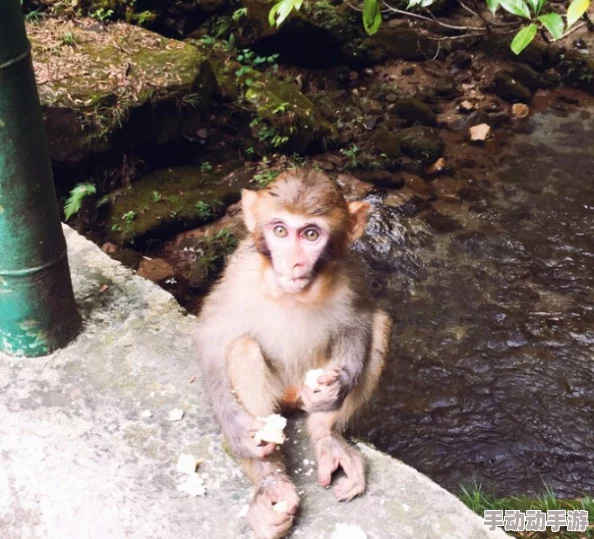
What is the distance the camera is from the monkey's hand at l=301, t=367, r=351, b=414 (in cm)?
293

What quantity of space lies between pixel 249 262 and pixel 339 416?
797mm

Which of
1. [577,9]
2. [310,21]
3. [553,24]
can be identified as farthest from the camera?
[310,21]

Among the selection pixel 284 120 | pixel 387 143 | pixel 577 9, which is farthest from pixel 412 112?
pixel 577 9

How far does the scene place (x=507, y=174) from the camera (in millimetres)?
Answer: 8500

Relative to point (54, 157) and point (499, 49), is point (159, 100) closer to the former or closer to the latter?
point (54, 157)

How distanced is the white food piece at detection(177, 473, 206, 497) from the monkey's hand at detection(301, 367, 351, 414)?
54 centimetres

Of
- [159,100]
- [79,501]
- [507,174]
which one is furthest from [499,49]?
[79,501]

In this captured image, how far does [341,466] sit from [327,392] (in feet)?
1.09

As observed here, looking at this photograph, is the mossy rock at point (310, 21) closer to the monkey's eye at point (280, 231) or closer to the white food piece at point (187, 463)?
the monkey's eye at point (280, 231)

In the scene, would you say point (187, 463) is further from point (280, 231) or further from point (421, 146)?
point (421, 146)

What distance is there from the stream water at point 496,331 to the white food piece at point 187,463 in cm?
121

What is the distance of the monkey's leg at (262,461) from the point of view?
270 cm

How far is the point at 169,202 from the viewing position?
281 inches

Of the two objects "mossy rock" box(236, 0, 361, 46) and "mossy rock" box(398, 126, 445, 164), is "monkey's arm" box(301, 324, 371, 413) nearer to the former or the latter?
"mossy rock" box(398, 126, 445, 164)
